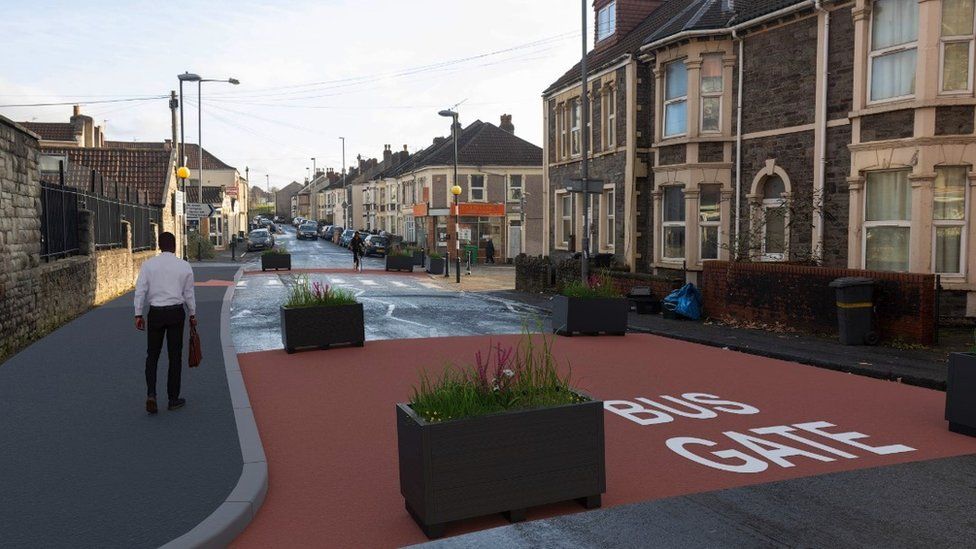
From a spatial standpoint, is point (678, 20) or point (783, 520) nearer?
point (783, 520)

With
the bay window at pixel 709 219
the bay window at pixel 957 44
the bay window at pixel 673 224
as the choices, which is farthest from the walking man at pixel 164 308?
the bay window at pixel 673 224

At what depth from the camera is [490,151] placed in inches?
2226

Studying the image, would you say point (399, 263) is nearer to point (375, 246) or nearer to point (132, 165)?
point (375, 246)

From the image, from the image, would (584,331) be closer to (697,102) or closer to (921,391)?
(921,391)

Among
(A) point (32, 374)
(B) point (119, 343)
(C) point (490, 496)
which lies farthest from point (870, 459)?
(B) point (119, 343)

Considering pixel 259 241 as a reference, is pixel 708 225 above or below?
above

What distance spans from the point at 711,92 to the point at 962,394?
13.8 meters

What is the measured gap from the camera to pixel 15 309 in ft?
37.6

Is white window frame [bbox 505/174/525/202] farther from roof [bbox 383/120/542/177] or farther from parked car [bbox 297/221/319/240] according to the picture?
parked car [bbox 297/221/319/240]

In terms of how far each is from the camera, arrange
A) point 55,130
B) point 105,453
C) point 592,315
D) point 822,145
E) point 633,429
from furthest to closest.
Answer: point 55,130 → point 822,145 → point 592,315 → point 633,429 → point 105,453

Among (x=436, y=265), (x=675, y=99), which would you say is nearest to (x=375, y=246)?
(x=436, y=265)

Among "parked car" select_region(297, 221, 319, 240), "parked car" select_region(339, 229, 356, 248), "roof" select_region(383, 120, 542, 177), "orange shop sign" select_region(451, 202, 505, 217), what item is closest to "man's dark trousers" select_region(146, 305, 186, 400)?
"orange shop sign" select_region(451, 202, 505, 217)

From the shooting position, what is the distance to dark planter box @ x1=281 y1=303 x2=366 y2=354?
12.4 m

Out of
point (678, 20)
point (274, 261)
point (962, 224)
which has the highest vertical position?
point (678, 20)
